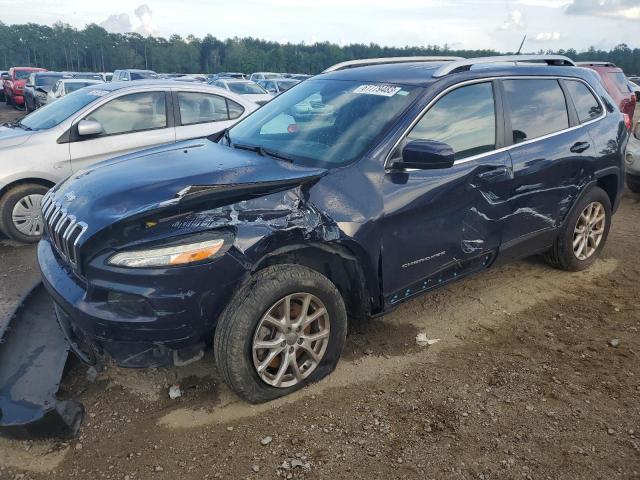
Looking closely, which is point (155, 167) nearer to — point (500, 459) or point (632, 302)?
point (500, 459)

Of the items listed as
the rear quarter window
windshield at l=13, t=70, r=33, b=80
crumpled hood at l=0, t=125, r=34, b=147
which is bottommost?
crumpled hood at l=0, t=125, r=34, b=147

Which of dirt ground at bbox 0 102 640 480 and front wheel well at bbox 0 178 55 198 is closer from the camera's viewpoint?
dirt ground at bbox 0 102 640 480

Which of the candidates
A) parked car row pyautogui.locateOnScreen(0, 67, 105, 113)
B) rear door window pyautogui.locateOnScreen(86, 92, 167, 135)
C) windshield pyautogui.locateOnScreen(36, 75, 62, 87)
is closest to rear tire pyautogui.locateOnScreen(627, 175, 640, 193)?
rear door window pyautogui.locateOnScreen(86, 92, 167, 135)

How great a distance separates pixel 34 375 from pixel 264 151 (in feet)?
6.31

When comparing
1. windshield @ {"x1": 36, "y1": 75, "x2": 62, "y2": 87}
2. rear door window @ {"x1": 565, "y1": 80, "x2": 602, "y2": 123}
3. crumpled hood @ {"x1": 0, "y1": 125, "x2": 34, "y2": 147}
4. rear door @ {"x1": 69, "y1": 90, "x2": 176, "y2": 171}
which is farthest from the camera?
windshield @ {"x1": 36, "y1": 75, "x2": 62, "y2": 87}

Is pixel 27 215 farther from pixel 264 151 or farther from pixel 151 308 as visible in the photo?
pixel 151 308

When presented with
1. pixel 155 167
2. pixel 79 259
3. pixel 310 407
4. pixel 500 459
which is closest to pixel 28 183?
pixel 155 167

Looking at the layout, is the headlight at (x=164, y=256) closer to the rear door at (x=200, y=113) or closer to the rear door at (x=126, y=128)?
the rear door at (x=126, y=128)

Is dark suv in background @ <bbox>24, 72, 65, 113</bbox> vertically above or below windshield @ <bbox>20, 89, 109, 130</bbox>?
above

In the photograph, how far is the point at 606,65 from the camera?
974cm

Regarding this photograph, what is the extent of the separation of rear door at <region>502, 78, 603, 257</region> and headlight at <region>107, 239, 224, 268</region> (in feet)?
7.65

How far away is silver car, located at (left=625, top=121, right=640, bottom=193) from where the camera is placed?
23.7 feet

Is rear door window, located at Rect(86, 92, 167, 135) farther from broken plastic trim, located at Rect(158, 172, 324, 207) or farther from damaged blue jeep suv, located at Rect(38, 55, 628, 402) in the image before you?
broken plastic trim, located at Rect(158, 172, 324, 207)

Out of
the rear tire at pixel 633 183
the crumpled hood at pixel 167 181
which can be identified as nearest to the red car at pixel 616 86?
the rear tire at pixel 633 183
